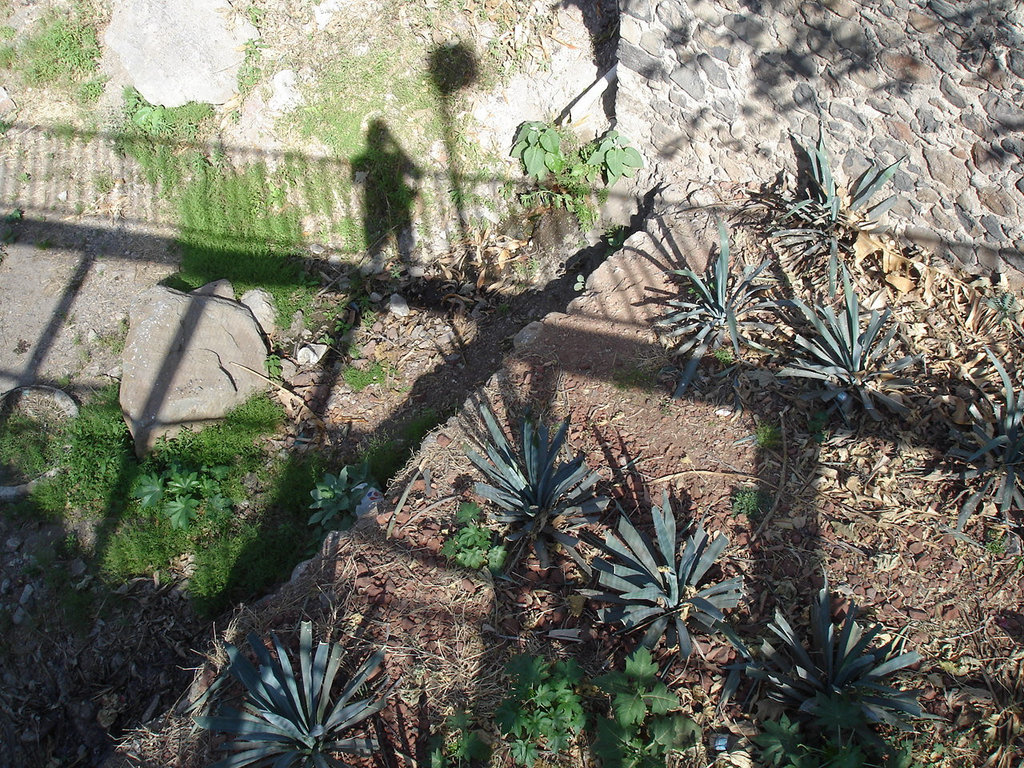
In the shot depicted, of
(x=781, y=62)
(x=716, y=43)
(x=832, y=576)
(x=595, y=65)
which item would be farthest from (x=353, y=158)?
(x=832, y=576)

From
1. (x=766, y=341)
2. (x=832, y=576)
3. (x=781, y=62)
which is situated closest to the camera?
(x=832, y=576)

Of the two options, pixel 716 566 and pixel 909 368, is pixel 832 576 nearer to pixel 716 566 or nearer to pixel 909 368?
pixel 716 566

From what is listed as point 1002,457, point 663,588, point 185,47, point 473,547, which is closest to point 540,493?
point 473,547

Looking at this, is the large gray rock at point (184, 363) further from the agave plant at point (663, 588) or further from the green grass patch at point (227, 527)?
the agave plant at point (663, 588)

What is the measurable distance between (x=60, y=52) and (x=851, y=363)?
27.6 feet

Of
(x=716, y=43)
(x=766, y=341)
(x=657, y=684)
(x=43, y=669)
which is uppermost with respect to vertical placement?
(x=716, y=43)

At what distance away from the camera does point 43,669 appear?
172 inches

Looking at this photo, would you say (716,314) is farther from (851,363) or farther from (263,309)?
(263,309)

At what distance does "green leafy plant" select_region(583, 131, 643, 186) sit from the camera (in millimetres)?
5734

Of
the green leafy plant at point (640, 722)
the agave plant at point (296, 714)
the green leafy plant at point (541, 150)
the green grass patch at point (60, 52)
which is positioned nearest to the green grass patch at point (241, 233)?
the green grass patch at point (60, 52)

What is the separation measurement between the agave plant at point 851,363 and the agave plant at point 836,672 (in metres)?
1.27

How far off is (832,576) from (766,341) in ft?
5.19

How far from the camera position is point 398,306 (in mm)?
5949

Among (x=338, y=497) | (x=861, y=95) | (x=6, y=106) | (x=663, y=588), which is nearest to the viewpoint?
(x=663, y=588)
